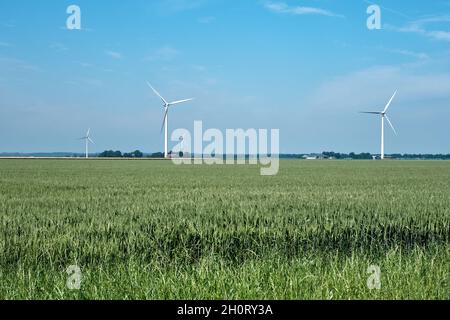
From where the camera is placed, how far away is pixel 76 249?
8.53 metres

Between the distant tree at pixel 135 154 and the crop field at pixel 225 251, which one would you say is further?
the distant tree at pixel 135 154

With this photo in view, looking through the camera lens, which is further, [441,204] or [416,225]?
[441,204]

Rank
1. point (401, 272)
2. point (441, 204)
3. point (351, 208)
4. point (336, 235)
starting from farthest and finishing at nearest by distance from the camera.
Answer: point (441, 204)
point (351, 208)
point (336, 235)
point (401, 272)

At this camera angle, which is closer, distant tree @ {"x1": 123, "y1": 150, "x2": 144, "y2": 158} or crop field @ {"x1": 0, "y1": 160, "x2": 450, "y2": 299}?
crop field @ {"x1": 0, "y1": 160, "x2": 450, "y2": 299}

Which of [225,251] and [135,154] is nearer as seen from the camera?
[225,251]

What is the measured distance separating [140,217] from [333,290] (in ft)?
23.5

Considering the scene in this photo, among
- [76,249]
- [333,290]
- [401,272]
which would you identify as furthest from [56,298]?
[401,272]
